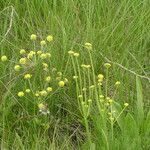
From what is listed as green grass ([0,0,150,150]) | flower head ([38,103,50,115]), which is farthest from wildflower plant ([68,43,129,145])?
flower head ([38,103,50,115])

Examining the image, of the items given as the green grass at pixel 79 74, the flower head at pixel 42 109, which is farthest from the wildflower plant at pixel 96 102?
the flower head at pixel 42 109

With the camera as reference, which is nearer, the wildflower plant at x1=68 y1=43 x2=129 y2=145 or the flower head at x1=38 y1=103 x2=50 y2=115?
the wildflower plant at x1=68 y1=43 x2=129 y2=145

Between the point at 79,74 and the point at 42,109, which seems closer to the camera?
the point at 79,74

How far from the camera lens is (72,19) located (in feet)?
7.07

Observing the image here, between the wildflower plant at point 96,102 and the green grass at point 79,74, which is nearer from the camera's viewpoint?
the wildflower plant at point 96,102

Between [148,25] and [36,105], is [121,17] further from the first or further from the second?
[36,105]

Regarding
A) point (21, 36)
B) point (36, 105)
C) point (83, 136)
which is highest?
point (21, 36)

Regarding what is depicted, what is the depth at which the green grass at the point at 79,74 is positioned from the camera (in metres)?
1.72

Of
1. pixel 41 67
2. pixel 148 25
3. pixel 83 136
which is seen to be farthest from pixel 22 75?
pixel 148 25

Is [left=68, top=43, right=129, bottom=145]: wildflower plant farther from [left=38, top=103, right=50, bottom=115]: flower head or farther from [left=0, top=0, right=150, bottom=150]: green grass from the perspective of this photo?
[left=38, top=103, right=50, bottom=115]: flower head

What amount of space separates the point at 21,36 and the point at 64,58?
0.29 metres

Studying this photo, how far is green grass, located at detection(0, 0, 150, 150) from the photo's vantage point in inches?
67.7

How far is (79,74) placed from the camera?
1.53 m

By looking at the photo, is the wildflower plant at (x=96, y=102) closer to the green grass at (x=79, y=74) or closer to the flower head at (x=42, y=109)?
the green grass at (x=79, y=74)
